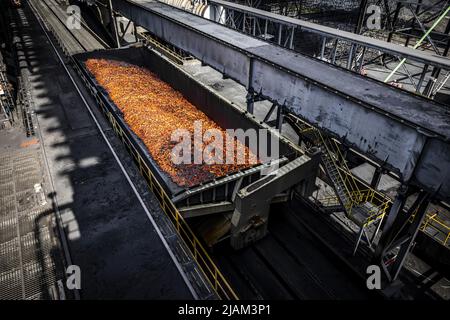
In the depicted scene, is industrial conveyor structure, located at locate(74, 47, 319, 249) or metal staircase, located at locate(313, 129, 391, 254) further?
metal staircase, located at locate(313, 129, 391, 254)

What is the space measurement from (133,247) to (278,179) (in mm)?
4717

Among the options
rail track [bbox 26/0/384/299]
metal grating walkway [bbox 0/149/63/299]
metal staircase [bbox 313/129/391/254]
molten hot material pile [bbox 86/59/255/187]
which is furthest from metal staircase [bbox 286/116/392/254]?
metal grating walkway [bbox 0/149/63/299]

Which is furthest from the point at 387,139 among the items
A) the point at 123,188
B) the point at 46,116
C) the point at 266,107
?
the point at 46,116

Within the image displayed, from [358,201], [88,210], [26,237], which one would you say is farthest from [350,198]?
[26,237]

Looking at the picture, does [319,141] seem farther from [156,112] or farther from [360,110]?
[156,112]

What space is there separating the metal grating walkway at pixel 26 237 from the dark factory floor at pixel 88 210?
0.09 ft

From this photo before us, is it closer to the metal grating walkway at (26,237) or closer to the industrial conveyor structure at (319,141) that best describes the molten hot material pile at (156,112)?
the industrial conveyor structure at (319,141)

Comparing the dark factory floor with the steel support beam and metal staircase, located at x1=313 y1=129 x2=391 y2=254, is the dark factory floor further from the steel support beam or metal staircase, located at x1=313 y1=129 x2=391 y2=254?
metal staircase, located at x1=313 y1=129 x2=391 y2=254

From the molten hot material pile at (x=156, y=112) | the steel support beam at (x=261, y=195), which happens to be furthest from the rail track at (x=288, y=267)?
the molten hot material pile at (x=156, y=112)

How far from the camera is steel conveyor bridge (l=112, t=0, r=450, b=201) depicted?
264 inches

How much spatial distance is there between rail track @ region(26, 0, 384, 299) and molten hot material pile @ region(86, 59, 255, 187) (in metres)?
1.95

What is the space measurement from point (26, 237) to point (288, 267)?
7858 millimetres

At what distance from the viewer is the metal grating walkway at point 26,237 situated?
20.8 ft

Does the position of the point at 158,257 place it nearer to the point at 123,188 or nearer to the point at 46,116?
the point at 123,188
